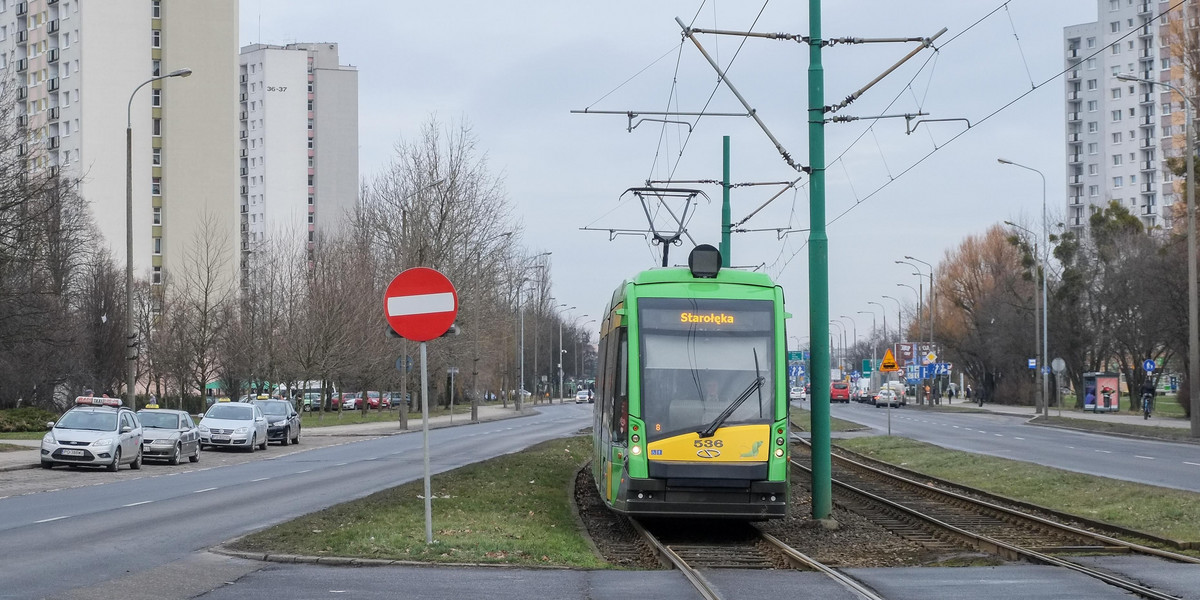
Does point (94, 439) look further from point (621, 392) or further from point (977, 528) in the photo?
point (977, 528)

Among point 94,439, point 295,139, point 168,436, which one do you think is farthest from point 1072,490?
point 295,139

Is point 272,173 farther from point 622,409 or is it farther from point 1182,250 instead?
point 622,409

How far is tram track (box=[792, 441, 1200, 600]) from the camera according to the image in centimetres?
1237

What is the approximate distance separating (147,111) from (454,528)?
268ft

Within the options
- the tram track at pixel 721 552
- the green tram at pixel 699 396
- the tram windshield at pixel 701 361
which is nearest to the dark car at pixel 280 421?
the tram track at pixel 721 552

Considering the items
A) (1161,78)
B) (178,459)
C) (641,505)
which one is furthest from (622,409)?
(1161,78)

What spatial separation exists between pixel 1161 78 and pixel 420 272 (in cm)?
12483

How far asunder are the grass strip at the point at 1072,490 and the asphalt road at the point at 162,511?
10.4 metres

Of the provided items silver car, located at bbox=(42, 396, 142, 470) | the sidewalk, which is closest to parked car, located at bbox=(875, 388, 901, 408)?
the sidewalk

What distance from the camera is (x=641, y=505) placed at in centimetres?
1409

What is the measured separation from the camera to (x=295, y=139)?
397 ft

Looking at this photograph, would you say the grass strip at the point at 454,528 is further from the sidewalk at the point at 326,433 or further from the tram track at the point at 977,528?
the sidewalk at the point at 326,433

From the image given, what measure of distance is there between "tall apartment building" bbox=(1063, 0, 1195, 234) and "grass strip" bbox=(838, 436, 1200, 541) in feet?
339

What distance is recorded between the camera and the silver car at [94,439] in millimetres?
28734
